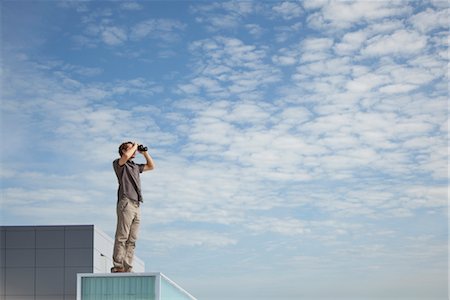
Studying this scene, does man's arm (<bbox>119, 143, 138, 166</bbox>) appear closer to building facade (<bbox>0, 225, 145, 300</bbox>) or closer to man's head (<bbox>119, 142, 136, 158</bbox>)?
man's head (<bbox>119, 142, 136, 158</bbox>)

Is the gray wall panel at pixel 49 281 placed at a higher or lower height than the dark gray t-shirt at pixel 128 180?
lower

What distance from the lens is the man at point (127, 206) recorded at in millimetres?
12383

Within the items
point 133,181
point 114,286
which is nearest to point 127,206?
point 133,181

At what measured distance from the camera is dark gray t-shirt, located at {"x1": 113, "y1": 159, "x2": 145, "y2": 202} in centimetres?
1254

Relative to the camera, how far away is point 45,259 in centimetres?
1823

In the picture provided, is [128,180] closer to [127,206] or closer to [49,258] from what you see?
[127,206]

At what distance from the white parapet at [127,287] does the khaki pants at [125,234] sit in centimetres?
24

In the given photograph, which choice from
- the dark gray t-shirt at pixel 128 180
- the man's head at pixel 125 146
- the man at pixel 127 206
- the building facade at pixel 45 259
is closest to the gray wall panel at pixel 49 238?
the building facade at pixel 45 259

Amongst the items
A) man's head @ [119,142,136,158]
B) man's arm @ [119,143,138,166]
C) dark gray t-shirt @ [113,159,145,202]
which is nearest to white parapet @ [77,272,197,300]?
dark gray t-shirt @ [113,159,145,202]

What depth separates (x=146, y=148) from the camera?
41.9 ft

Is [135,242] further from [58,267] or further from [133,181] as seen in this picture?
[58,267]

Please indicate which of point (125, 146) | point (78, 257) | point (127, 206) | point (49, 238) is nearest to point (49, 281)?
point (78, 257)

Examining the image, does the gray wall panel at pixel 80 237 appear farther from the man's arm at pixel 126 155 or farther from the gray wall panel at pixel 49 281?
the man's arm at pixel 126 155

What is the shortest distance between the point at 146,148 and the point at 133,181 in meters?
0.61
